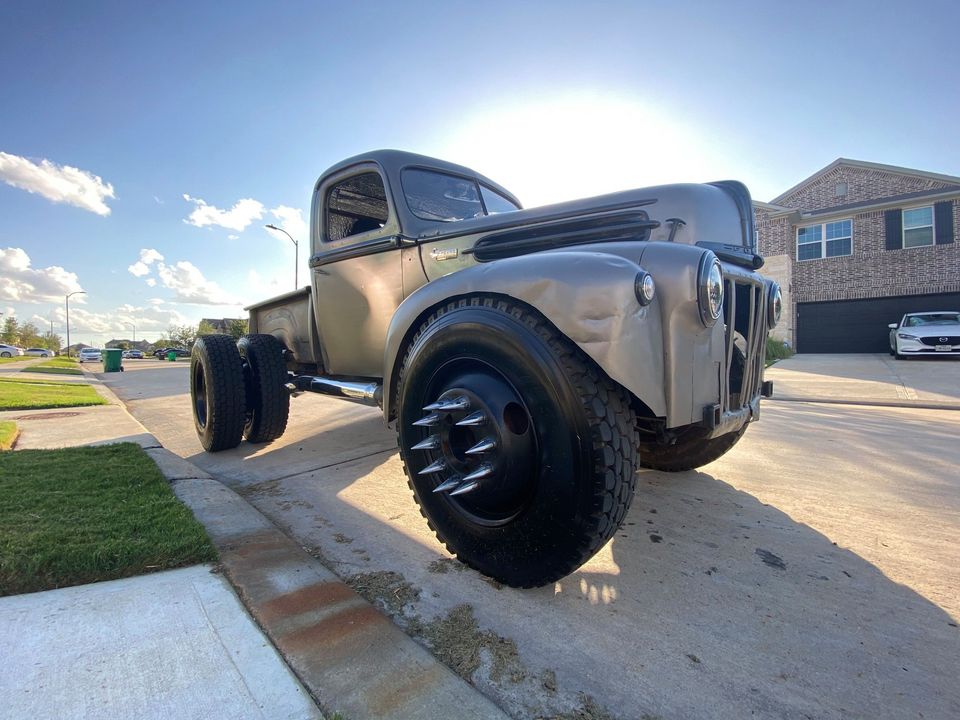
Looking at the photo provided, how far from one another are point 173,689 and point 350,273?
8.42 feet

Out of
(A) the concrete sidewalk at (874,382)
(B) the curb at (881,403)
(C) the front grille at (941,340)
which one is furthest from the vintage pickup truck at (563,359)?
(C) the front grille at (941,340)

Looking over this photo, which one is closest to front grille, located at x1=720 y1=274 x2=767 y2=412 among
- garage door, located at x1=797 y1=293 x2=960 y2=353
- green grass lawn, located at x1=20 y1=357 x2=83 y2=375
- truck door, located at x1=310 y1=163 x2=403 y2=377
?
truck door, located at x1=310 y1=163 x2=403 y2=377

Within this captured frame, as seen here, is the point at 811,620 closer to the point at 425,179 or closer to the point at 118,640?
the point at 118,640

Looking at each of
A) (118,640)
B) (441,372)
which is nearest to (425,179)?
(441,372)

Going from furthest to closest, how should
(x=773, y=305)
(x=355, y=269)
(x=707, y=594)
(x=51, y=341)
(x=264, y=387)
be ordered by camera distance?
(x=51, y=341) < (x=264, y=387) < (x=355, y=269) < (x=773, y=305) < (x=707, y=594)

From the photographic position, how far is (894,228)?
16.4 m

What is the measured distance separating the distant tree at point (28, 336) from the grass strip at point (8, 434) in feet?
264

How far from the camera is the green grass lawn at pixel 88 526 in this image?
1.82 m

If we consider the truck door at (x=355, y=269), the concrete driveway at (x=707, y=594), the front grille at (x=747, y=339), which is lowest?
the concrete driveway at (x=707, y=594)

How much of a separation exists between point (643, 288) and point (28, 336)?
291ft

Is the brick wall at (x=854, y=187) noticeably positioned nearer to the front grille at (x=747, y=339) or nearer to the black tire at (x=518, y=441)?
the front grille at (x=747, y=339)

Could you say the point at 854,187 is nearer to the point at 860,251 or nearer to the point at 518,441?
the point at 860,251

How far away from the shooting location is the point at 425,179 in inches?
130

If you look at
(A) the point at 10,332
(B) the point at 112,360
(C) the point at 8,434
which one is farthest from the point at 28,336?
(C) the point at 8,434
